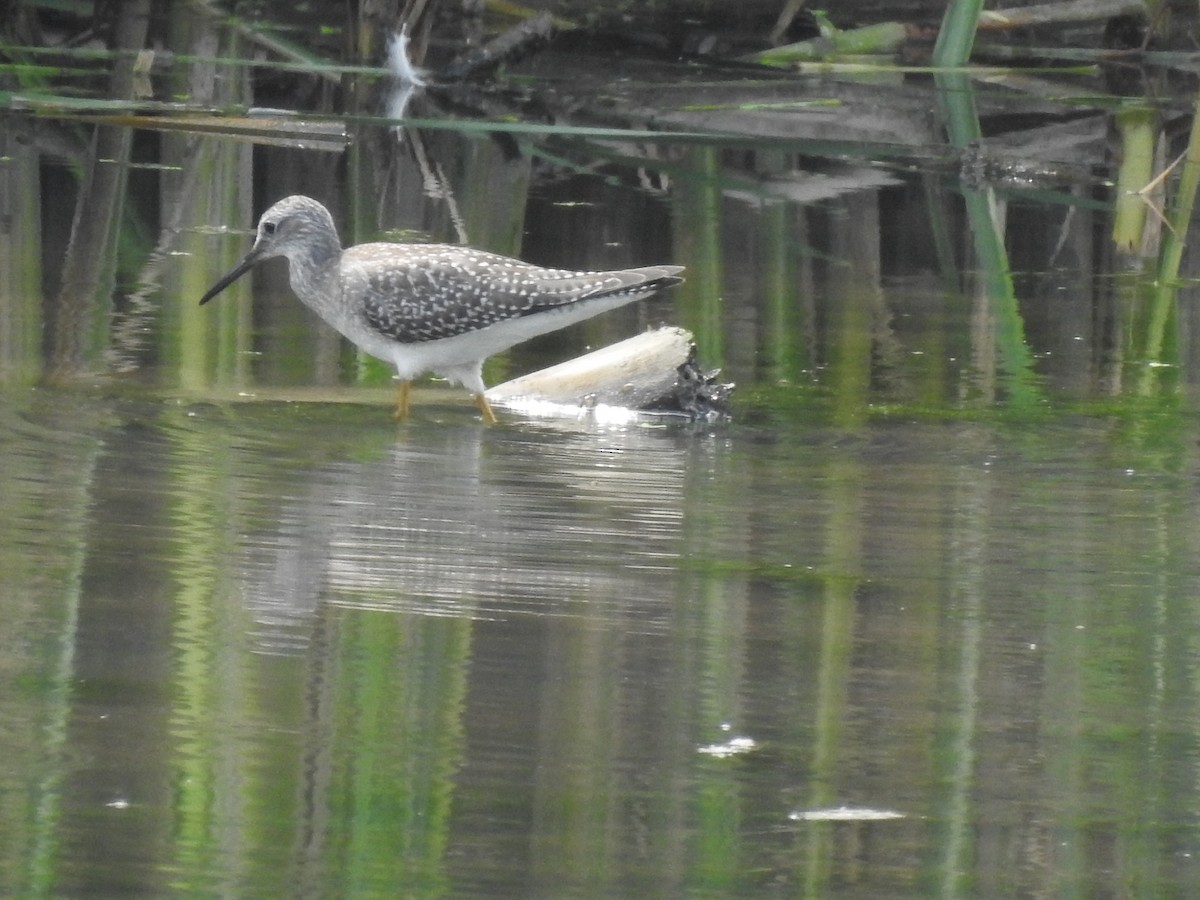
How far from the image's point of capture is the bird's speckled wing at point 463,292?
898cm

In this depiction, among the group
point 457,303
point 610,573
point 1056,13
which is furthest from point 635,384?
point 1056,13

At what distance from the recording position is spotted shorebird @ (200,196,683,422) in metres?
9.00

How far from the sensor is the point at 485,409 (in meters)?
8.77

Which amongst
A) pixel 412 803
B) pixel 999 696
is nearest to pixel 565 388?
pixel 999 696

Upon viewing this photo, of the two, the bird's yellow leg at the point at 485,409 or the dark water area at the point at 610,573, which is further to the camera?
the bird's yellow leg at the point at 485,409

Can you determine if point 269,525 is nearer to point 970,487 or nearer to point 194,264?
point 970,487

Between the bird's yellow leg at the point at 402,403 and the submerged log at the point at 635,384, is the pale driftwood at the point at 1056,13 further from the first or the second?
the bird's yellow leg at the point at 402,403

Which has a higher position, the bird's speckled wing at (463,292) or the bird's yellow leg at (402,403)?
the bird's speckled wing at (463,292)

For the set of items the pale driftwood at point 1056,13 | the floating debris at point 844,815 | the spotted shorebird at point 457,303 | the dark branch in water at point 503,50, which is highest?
the pale driftwood at point 1056,13

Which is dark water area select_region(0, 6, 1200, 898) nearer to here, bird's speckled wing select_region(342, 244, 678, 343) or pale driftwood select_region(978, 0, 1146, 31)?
bird's speckled wing select_region(342, 244, 678, 343)

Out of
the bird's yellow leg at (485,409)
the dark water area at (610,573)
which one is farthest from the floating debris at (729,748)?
the bird's yellow leg at (485,409)

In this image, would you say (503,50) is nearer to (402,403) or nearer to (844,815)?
(402,403)

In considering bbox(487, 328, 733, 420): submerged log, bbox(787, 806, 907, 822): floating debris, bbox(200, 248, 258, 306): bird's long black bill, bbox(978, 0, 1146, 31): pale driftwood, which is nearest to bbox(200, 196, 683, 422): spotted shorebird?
bbox(487, 328, 733, 420): submerged log

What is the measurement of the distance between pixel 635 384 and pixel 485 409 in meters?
0.58
